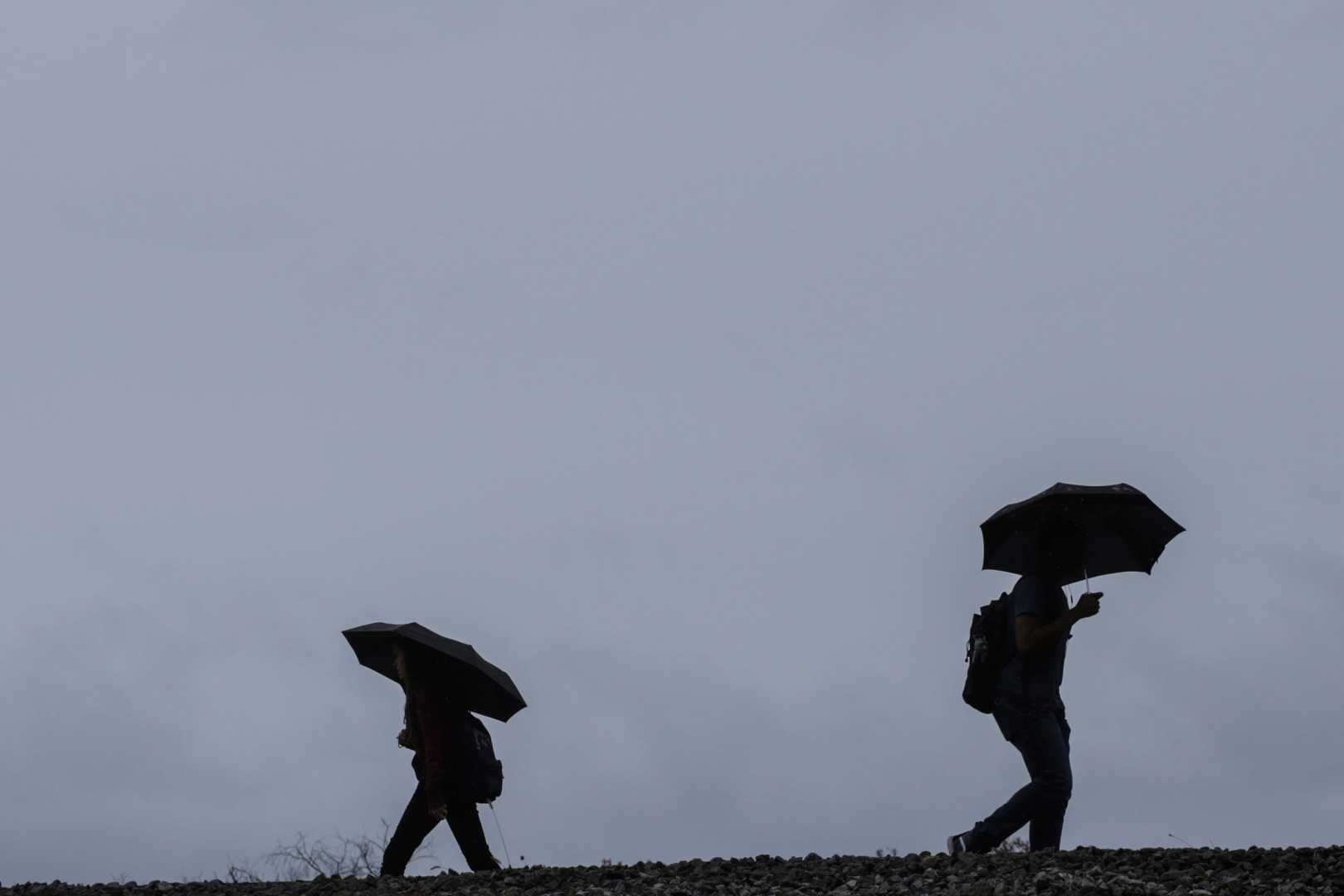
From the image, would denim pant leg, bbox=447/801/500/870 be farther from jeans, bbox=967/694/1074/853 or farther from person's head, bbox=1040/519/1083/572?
person's head, bbox=1040/519/1083/572

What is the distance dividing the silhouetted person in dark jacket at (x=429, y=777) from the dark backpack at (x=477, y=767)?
2.0 inches

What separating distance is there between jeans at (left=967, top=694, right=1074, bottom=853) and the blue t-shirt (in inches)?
2.5

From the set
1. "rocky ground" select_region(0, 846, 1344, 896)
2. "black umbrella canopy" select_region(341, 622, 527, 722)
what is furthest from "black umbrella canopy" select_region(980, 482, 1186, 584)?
"black umbrella canopy" select_region(341, 622, 527, 722)

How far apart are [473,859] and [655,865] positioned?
5.18 feet

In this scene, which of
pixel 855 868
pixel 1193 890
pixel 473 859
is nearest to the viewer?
pixel 1193 890

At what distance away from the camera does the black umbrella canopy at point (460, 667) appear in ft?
42.1

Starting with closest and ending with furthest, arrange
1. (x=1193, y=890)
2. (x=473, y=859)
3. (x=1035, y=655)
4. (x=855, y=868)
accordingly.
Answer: (x=1193, y=890) < (x=855, y=868) < (x=1035, y=655) < (x=473, y=859)

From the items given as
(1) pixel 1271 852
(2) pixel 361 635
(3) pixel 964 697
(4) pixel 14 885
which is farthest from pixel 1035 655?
(4) pixel 14 885

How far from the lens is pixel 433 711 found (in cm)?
1281

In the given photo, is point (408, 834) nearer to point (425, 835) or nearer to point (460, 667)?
point (425, 835)

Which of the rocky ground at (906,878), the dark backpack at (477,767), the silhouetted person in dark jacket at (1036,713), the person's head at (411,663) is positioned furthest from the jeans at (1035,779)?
the person's head at (411,663)

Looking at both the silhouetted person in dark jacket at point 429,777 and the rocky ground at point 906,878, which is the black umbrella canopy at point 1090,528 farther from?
the silhouetted person in dark jacket at point 429,777

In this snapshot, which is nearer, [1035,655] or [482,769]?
[1035,655]

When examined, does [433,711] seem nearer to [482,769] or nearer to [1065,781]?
[482,769]
